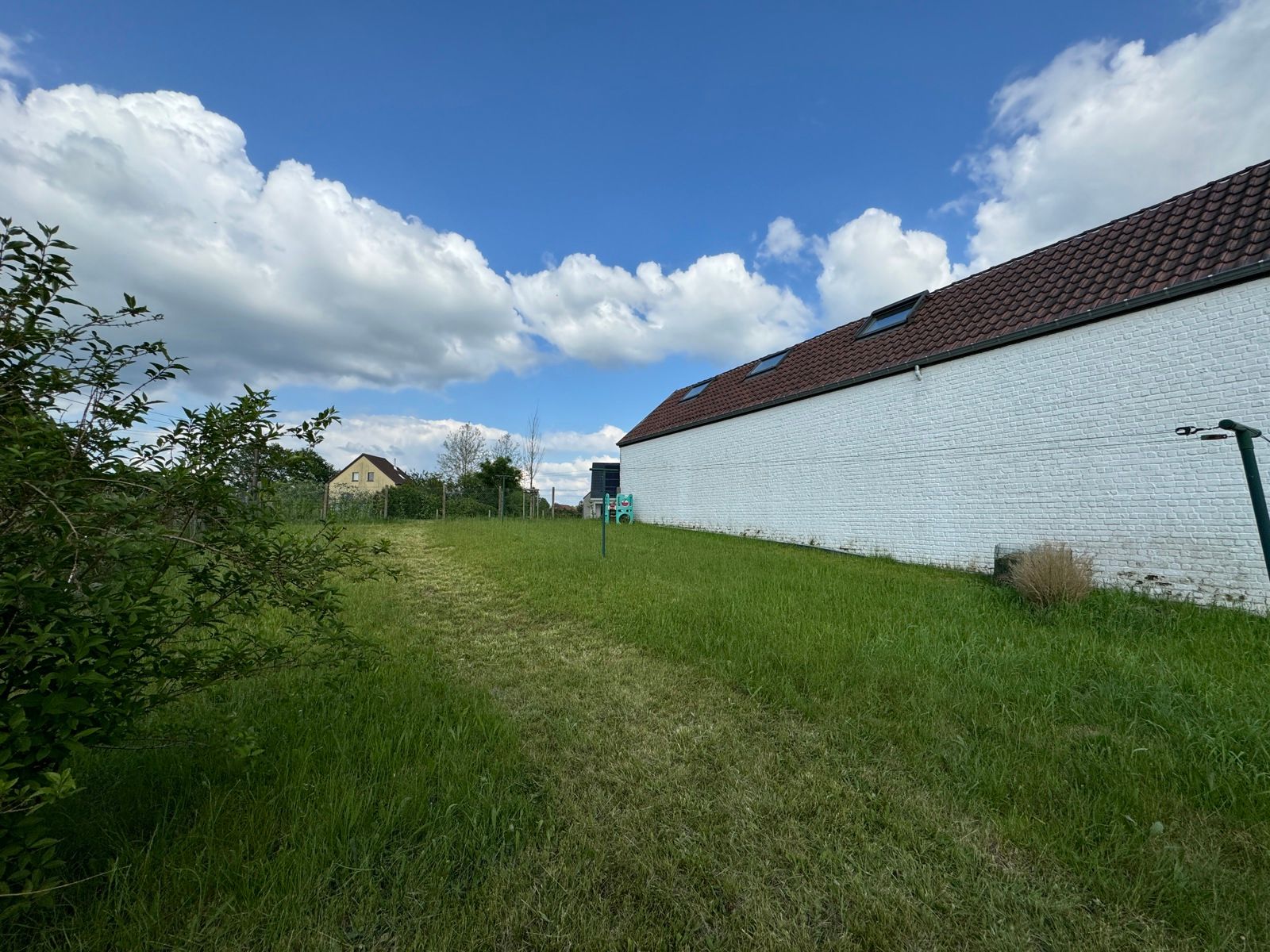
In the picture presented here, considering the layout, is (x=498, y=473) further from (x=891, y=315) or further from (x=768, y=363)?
(x=891, y=315)

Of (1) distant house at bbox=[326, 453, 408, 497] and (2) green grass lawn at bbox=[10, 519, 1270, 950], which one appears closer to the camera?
(2) green grass lawn at bbox=[10, 519, 1270, 950]

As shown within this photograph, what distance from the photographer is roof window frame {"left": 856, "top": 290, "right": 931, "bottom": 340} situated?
10820mm

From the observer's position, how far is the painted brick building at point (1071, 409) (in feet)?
19.2

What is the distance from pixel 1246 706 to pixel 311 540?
523 centimetres

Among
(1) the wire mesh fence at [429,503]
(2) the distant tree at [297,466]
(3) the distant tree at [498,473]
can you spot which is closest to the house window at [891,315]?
(2) the distant tree at [297,466]

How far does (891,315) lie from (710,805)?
40.5 feet

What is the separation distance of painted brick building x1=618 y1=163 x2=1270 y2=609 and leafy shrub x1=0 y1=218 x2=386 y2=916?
8.94 m

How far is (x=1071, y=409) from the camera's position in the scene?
714 centimetres

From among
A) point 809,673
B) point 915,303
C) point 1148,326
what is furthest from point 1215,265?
point 809,673

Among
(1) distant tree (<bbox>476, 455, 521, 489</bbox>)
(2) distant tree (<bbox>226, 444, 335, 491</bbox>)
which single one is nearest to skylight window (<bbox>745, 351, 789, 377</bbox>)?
(1) distant tree (<bbox>476, 455, 521, 489</bbox>)

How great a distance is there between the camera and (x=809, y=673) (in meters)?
3.54

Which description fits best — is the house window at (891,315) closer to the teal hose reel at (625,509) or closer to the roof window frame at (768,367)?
the roof window frame at (768,367)

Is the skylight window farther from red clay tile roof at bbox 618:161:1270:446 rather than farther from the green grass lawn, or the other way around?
the green grass lawn

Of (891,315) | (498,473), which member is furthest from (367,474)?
(891,315)
